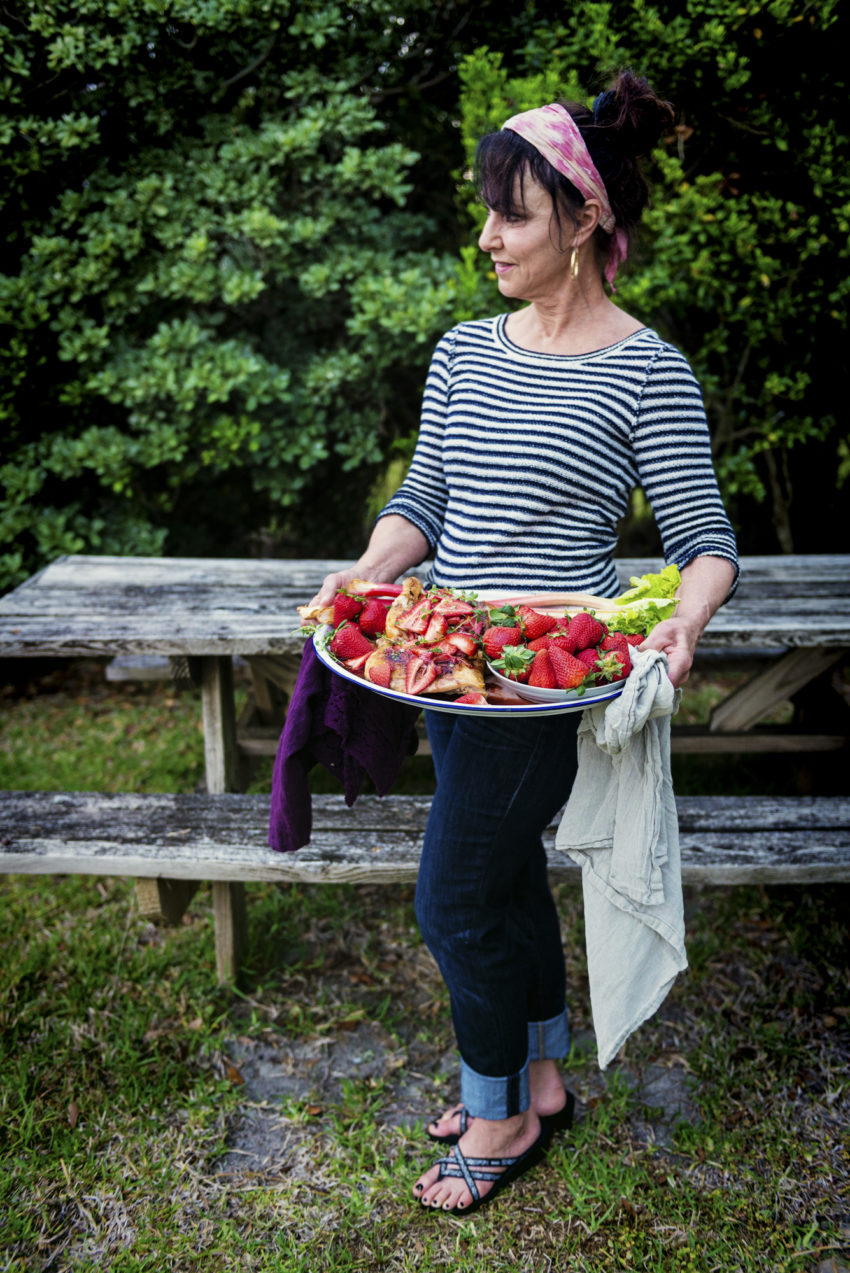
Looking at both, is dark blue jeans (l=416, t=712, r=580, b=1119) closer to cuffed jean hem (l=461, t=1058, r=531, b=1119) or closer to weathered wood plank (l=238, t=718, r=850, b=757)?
cuffed jean hem (l=461, t=1058, r=531, b=1119)

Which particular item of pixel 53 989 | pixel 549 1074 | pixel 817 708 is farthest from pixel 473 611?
pixel 817 708

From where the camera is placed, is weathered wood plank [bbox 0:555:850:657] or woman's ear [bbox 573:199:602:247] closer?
→ woman's ear [bbox 573:199:602:247]

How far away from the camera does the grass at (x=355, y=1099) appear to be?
2.02 meters

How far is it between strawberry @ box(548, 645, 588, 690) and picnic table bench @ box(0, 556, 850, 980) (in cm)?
99

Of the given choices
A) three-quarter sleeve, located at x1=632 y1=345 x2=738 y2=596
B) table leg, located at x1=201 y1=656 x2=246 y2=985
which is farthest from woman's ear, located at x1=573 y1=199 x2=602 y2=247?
table leg, located at x1=201 y1=656 x2=246 y2=985

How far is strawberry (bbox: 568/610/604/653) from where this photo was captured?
1.57 meters

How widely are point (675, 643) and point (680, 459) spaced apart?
377mm

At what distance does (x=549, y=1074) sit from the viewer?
230 cm

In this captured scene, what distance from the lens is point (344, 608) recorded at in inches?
70.7

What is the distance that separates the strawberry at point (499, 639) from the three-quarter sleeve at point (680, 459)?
1.30ft

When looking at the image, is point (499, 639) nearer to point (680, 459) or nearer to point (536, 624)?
point (536, 624)

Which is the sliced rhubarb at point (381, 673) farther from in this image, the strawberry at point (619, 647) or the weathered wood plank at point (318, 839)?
the weathered wood plank at point (318, 839)

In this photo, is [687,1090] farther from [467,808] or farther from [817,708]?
[817,708]

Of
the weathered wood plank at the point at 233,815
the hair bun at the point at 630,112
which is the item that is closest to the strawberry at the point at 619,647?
the hair bun at the point at 630,112
